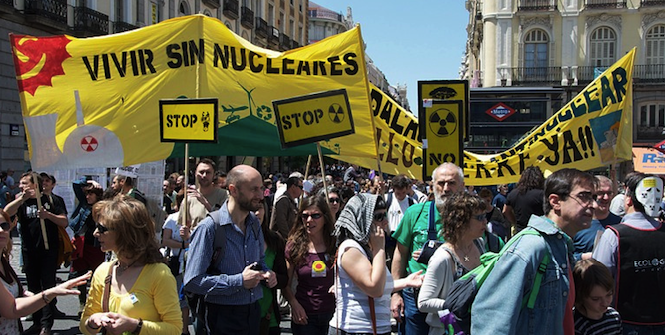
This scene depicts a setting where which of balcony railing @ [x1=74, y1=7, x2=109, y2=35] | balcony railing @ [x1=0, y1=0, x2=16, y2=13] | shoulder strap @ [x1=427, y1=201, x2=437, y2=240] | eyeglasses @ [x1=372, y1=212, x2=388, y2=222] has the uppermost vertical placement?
balcony railing @ [x1=74, y1=7, x2=109, y2=35]

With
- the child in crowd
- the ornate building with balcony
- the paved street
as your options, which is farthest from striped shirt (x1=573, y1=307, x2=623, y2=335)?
the ornate building with balcony

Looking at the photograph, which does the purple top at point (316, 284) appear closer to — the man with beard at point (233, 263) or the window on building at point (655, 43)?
the man with beard at point (233, 263)

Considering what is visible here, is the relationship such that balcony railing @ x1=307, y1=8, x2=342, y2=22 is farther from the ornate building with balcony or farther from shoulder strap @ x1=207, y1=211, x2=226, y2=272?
shoulder strap @ x1=207, y1=211, x2=226, y2=272

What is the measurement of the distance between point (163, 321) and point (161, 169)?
576 centimetres

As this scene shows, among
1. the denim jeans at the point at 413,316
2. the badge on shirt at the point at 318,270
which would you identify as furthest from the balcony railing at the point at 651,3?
the badge on shirt at the point at 318,270

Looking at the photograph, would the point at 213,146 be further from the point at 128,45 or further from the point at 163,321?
the point at 163,321

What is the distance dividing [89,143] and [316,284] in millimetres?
2772

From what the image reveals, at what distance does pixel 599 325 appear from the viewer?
3592mm

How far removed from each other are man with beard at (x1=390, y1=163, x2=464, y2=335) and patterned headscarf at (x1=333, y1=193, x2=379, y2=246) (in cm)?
99

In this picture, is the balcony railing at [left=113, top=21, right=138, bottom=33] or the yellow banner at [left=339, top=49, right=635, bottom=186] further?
the balcony railing at [left=113, top=21, right=138, bottom=33]

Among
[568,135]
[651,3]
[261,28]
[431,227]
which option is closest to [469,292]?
[431,227]

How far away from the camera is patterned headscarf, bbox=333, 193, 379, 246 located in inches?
158

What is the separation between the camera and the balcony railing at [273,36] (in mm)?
43156

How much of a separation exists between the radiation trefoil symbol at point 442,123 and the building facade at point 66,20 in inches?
638
